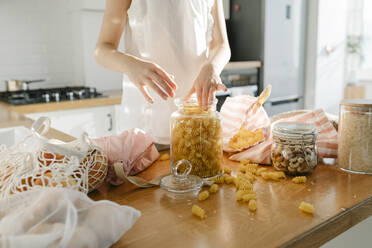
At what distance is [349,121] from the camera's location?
0.83 m

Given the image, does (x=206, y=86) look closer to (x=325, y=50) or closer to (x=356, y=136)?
(x=356, y=136)

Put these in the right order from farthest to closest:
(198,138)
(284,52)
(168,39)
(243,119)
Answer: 1. (284,52)
2. (168,39)
3. (243,119)
4. (198,138)

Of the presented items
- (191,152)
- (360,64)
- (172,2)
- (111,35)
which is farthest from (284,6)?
(191,152)

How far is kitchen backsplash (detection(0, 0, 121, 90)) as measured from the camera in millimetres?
2531

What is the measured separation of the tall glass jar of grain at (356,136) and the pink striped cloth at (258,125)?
0.09 meters

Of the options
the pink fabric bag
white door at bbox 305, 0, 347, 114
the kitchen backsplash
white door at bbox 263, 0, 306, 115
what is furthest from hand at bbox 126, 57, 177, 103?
white door at bbox 305, 0, 347, 114

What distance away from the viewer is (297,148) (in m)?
0.82

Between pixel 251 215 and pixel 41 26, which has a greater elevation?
pixel 41 26

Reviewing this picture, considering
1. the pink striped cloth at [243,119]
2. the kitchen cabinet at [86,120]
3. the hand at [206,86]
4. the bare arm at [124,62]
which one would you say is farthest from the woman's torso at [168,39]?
the kitchen cabinet at [86,120]

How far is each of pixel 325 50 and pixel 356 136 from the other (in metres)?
3.20

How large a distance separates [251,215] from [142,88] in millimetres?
425

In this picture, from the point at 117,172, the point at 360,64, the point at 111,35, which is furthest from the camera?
the point at 360,64

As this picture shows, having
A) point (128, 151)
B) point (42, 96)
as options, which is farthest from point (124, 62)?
point (42, 96)

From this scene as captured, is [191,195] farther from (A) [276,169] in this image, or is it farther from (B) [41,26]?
(B) [41,26]
